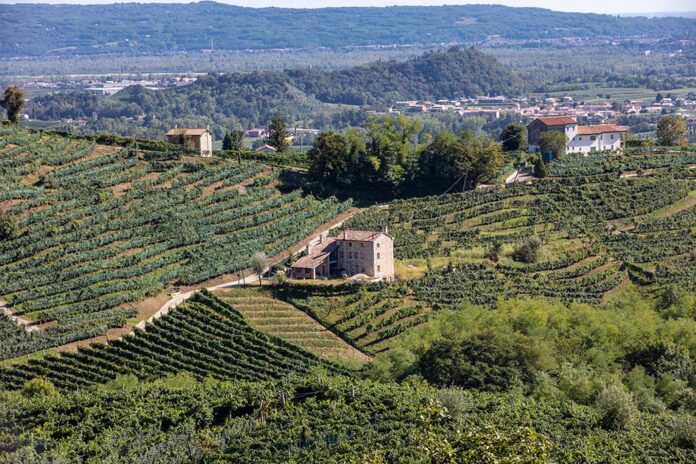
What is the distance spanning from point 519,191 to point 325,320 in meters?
27.6

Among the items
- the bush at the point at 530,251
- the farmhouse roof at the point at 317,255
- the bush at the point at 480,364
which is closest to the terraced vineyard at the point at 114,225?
the farmhouse roof at the point at 317,255

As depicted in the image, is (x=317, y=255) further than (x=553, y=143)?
No

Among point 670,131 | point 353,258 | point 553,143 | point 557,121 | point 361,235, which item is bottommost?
point 353,258

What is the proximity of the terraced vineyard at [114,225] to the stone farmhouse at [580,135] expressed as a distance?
26.5 m

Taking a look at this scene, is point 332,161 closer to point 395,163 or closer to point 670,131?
point 395,163

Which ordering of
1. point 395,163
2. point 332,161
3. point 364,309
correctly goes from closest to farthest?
point 364,309 → point 332,161 → point 395,163

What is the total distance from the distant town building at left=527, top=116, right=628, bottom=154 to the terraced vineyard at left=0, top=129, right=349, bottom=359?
26.5 metres

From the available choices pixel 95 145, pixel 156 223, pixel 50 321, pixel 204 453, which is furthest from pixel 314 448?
pixel 95 145

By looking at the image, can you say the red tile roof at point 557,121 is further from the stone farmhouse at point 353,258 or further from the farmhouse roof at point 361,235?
the farmhouse roof at point 361,235

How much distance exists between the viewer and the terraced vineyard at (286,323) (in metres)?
65.1

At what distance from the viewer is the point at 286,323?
67438 millimetres

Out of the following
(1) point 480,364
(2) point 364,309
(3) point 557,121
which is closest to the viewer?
(1) point 480,364

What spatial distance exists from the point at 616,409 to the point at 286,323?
23730mm

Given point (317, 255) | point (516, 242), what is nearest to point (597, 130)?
point (516, 242)
